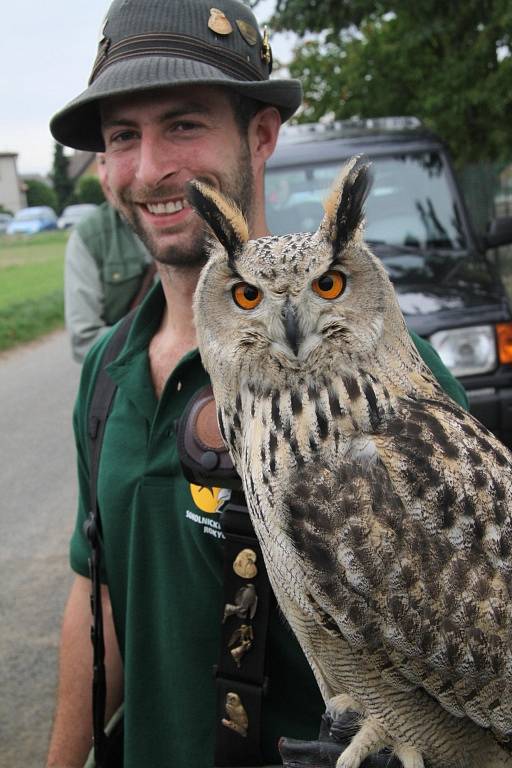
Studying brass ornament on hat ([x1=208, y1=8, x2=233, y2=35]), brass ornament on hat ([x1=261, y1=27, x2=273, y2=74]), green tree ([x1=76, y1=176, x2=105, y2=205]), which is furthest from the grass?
green tree ([x1=76, y1=176, x2=105, y2=205])

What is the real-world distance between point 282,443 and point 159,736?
826mm

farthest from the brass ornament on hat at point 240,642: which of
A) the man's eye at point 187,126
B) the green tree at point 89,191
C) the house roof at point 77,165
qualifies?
the house roof at point 77,165

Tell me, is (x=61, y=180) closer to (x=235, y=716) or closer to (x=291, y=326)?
(x=291, y=326)

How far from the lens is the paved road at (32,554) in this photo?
3.80 m

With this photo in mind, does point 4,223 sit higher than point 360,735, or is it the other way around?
point 4,223

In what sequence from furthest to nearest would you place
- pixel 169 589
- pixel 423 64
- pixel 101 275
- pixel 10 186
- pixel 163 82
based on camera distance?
pixel 10 186 → pixel 423 64 → pixel 101 275 → pixel 169 589 → pixel 163 82

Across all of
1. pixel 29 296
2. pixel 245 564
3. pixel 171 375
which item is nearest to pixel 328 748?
pixel 245 564

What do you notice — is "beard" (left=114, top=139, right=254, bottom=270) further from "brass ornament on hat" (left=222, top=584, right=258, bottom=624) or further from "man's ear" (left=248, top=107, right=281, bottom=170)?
"brass ornament on hat" (left=222, top=584, right=258, bottom=624)

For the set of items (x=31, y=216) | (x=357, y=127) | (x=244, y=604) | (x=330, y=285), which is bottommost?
(x=244, y=604)

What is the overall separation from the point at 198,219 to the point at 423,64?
10.8 m

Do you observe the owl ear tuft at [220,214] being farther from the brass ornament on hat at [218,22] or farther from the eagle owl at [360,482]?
the brass ornament on hat at [218,22]

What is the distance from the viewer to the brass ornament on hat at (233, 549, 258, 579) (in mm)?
1806

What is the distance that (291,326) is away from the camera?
180 centimetres

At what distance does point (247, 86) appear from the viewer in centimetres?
196
